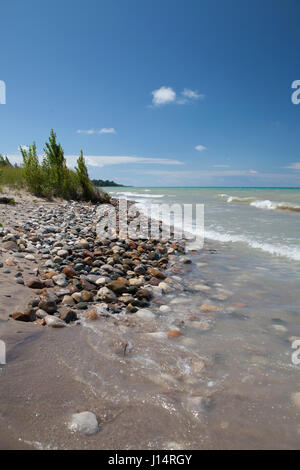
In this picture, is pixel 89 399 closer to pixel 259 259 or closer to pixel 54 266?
pixel 54 266

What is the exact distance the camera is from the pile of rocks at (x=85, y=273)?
263cm

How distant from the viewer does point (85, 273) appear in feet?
11.8

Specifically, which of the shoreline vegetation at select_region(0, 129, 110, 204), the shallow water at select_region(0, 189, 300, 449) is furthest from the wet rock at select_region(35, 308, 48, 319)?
the shoreline vegetation at select_region(0, 129, 110, 204)

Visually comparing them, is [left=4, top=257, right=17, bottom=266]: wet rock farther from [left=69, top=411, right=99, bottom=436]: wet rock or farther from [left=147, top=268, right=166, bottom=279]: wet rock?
[left=69, top=411, right=99, bottom=436]: wet rock

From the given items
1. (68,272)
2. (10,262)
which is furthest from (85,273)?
(10,262)

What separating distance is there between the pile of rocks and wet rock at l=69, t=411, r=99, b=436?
1055mm

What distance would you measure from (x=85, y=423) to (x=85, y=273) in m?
2.41

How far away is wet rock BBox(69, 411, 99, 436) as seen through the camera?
1259 millimetres

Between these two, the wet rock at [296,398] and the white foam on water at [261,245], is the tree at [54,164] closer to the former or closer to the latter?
the white foam on water at [261,245]

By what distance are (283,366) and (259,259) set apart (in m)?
3.34

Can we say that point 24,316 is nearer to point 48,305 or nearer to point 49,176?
point 48,305

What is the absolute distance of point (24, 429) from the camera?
1224 millimetres

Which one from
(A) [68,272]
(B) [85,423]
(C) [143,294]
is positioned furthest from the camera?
(A) [68,272]

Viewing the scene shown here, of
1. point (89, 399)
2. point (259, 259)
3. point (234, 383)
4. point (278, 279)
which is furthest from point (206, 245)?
point (89, 399)
